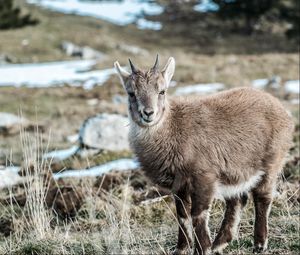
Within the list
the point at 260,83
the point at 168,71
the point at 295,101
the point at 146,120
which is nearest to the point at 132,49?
the point at 260,83

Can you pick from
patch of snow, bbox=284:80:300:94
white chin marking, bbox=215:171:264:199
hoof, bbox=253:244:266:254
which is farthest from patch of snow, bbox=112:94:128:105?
hoof, bbox=253:244:266:254

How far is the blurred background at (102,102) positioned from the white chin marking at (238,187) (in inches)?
24.0

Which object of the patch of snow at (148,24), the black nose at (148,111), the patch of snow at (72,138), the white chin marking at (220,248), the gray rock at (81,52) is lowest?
the patch of snow at (148,24)

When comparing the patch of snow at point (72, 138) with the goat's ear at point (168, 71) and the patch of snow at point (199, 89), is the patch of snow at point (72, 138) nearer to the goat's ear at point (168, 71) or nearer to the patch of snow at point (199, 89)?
the patch of snow at point (199, 89)

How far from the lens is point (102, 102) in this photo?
24.5 metres

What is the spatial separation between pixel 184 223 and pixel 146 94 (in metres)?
1.49

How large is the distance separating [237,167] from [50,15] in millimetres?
60603

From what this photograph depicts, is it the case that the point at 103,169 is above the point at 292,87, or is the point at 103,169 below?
above

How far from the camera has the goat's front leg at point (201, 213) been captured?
5.87 m

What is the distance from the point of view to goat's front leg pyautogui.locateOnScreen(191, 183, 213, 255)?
19.3 ft

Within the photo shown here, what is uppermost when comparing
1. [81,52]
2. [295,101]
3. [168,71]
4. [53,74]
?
[168,71]

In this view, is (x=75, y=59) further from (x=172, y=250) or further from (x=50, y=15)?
(x=172, y=250)

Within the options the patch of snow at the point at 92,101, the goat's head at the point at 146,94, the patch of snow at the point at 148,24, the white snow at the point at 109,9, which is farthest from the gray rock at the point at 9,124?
the white snow at the point at 109,9

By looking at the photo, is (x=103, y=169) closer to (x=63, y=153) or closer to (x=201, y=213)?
(x=63, y=153)
